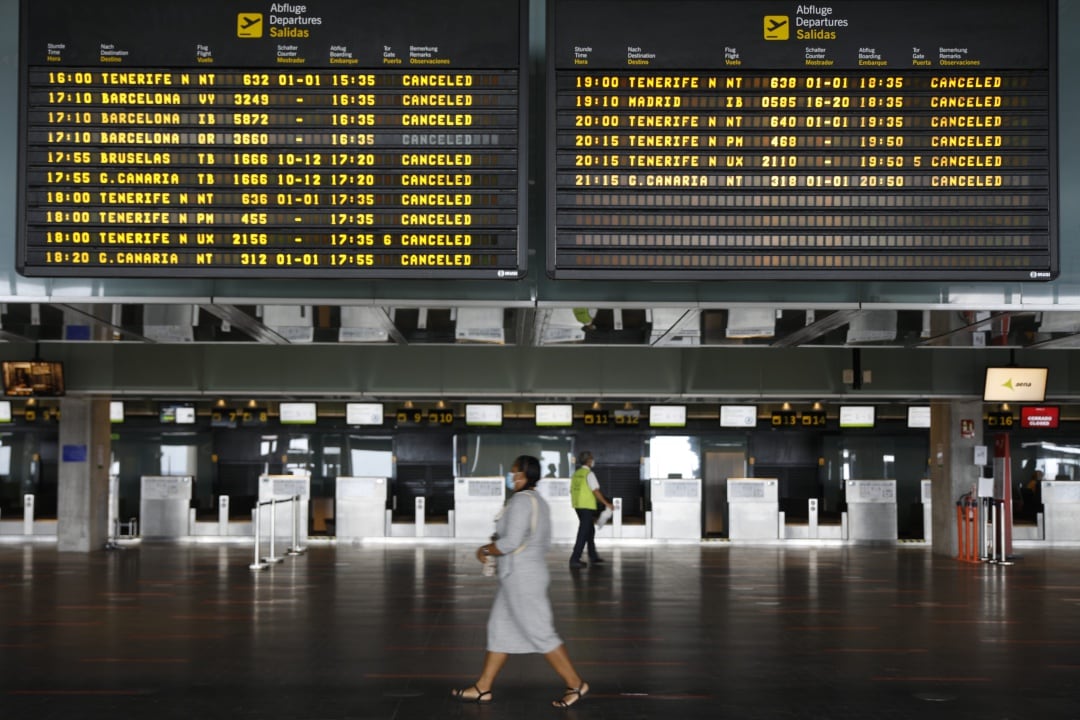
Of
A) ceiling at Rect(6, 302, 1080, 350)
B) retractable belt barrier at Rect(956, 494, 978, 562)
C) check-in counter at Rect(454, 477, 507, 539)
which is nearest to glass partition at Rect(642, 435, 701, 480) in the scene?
check-in counter at Rect(454, 477, 507, 539)

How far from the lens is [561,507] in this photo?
21.0 meters

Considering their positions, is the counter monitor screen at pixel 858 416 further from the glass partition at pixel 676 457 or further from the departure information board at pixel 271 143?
the departure information board at pixel 271 143

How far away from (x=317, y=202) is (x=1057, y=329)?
7357mm

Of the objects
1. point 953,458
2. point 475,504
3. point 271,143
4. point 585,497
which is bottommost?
point 475,504

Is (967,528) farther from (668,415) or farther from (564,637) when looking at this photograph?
(564,637)

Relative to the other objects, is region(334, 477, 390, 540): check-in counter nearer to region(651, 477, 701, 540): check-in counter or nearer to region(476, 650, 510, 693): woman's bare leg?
region(651, 477, 701, 540): check-in counter

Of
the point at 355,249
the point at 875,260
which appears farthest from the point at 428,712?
the point at 875,260

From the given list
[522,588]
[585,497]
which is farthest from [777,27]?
[585,497]

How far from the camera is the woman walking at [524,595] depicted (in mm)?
6852

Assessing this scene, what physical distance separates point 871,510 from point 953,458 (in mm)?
3193

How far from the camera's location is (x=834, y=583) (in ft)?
47.2

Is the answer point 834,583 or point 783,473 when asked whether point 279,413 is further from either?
point 834,583

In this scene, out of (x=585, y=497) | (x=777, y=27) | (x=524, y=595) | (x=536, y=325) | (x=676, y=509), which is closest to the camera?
(x=777, y=27)

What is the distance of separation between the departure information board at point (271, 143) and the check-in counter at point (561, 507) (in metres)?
15.1
